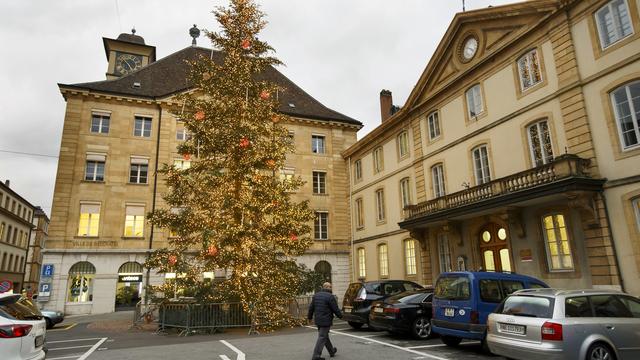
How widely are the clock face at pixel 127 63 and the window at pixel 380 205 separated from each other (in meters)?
24.3

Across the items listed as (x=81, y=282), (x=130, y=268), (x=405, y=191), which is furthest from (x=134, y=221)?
(x=405, y=191)

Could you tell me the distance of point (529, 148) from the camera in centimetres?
1548

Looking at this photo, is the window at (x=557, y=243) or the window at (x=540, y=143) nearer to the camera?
the window at (x=557, y=243)

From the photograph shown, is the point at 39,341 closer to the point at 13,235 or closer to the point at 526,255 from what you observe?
the point at 526,255

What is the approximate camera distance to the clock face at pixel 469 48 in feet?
62.1

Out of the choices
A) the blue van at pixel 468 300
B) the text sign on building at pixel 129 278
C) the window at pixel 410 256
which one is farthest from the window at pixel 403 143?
the text sign on building at pixel 129 278

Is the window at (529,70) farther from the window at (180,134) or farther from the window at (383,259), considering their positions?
the window at (180,134)

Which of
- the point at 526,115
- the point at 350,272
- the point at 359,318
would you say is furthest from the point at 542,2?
the point at 350,272

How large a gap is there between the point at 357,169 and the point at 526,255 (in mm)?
16753

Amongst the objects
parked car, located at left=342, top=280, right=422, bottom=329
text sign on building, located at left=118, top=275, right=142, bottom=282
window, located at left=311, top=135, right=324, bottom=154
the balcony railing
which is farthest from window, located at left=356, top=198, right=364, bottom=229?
text sign on building, located at left=118, top=275, right=142, bottom=282

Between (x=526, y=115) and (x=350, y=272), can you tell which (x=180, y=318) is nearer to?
(x=526, y=115)

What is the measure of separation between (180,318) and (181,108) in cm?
873

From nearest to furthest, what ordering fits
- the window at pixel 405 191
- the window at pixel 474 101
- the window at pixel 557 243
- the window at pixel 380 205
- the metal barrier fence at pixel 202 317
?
1. the window at pixel 557 243
2. the metal barrier fence at pixel 202 317
3. the window at pixel 474 101
4. the window at pixel 405 191
5. the window at pixel 380 205

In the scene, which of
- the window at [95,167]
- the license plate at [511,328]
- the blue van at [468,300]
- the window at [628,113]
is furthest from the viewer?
the window at [95,167]
